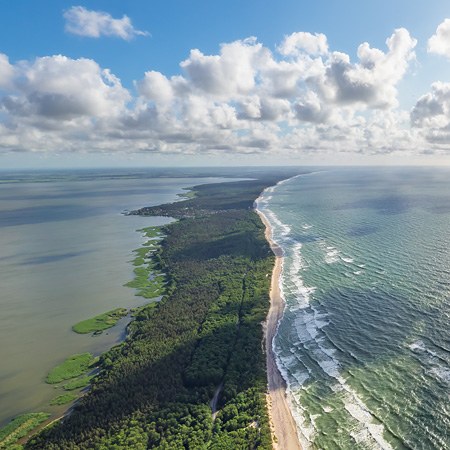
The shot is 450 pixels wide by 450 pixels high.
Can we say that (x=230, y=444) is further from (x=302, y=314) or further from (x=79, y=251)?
(x=79, y=251)

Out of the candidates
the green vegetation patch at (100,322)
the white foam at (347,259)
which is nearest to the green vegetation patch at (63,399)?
the green vegetation patch at (100,322)

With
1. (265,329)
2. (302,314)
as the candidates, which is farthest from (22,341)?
(302,314)

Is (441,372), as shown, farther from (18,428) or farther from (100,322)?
(100,322)

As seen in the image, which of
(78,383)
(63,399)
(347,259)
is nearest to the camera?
(63,399)

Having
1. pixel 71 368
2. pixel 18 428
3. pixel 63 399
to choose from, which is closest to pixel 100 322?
pixel 71 368

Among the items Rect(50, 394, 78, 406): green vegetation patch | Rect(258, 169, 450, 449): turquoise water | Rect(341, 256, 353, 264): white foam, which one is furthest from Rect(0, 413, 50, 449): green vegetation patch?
Rect(341, 256, 353, 264): white foam

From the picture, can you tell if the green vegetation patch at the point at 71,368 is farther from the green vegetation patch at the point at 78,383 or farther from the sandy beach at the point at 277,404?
the sandy beach at the point at 277,404

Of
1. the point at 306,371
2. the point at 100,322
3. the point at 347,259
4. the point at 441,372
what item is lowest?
the point at 100,322

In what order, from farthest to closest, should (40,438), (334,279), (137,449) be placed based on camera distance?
1. (334,279)
2. (40,438)
3. (137,449)
